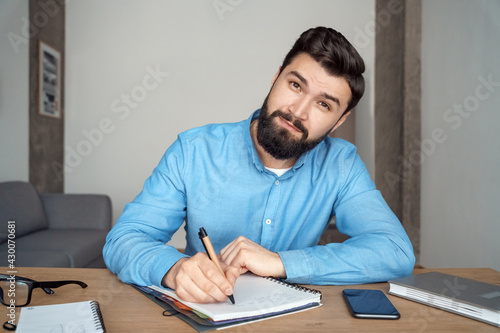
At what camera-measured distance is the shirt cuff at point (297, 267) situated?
0.92 meters

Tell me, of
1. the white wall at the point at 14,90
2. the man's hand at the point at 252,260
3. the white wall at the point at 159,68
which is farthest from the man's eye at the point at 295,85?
the white wall at the point at 159,68

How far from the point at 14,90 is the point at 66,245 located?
1659 mm

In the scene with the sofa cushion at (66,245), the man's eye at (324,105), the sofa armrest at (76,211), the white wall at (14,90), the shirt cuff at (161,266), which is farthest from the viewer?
the sofa armrest at (76,211)

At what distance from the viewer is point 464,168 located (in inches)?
113

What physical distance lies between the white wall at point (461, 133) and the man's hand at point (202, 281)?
2.26 meters

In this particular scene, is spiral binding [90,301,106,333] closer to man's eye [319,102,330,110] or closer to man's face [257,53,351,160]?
man's face [257,53,351,160]

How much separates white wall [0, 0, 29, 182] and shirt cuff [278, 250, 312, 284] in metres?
3.10

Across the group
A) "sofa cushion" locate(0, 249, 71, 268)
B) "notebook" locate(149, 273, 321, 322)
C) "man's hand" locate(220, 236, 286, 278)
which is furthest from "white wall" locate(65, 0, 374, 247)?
"notebook" locate(149, 273, 321, 322)

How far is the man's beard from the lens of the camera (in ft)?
4.12

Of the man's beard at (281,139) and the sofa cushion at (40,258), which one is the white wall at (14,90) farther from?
the man's beard at (281,139)

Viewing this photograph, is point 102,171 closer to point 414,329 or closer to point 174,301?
point 174,301

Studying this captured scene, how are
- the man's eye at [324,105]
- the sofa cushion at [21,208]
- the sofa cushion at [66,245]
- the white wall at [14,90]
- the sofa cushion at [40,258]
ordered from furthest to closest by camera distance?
1. the white wall at [14,90]
2. the sofa cushion at [21,208]
3. the sofa cushion at [66,245]
4. the sofa cushion at [40,258]
5. the man's eye at [324,105]

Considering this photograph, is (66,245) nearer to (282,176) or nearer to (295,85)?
(282,176)

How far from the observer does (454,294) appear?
0.77 m
